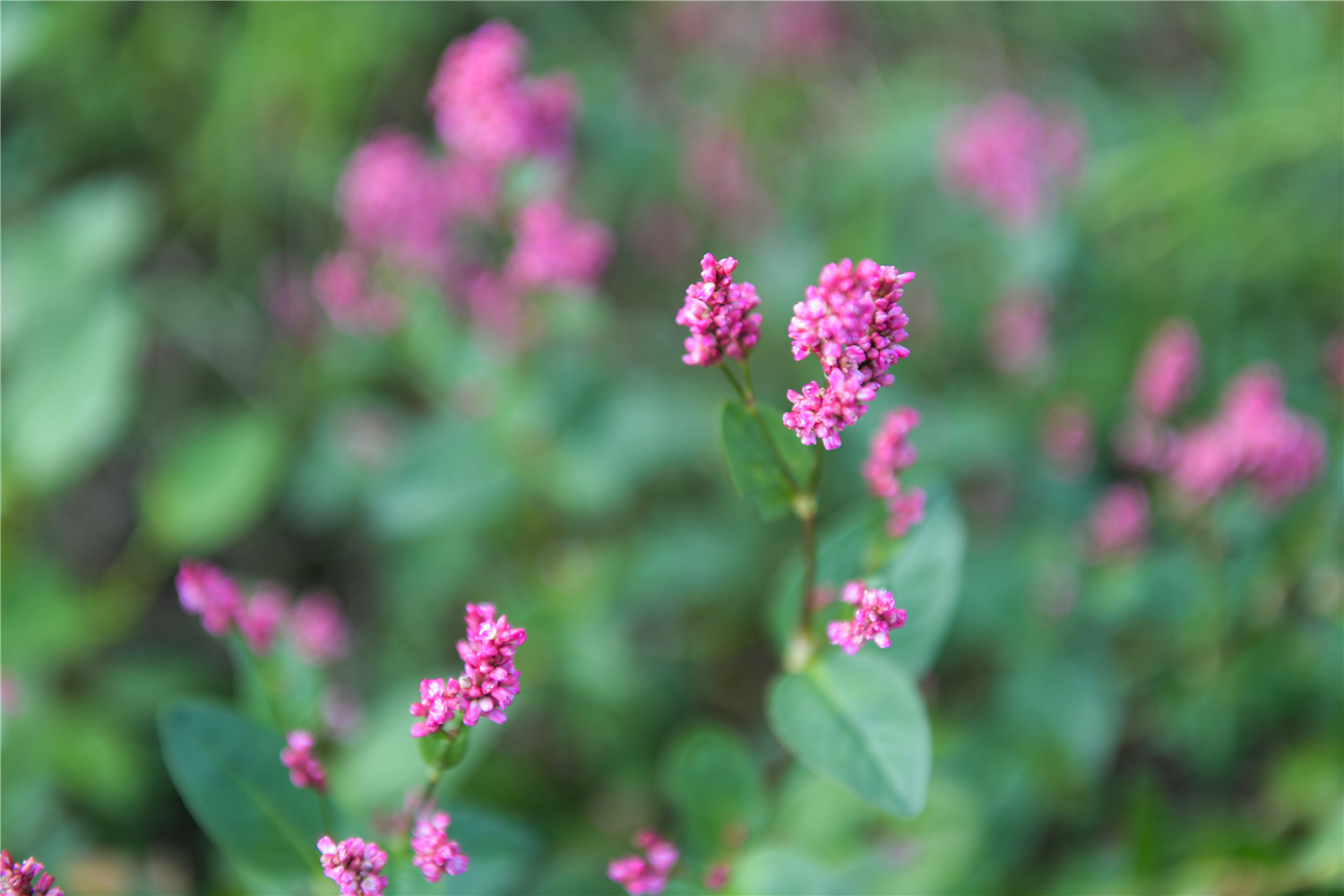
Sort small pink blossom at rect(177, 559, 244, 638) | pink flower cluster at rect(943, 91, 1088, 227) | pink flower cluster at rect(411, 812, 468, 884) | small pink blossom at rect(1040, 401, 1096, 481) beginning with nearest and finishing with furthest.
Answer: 1. pink flower cluster at rect(411, 812, 468, 884)
2. small pink blossom at rect(177, 559, 244, 638)
3. small pink blossom at rect(1040, 401, 1096, 481)
4. pink flower cluster at rect(943, 91, 1088, 227)

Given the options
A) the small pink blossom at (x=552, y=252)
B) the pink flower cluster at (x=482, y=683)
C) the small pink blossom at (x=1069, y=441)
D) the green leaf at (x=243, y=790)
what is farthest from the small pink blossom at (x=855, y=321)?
the small pink blossom at (x=1069, y=441)

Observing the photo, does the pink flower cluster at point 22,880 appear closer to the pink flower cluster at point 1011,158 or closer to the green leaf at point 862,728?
the green leaf at point 862,728

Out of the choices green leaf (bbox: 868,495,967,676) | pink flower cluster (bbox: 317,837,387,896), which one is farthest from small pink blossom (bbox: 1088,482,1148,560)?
pink flower cluster (bbox: 317,837,387,896)

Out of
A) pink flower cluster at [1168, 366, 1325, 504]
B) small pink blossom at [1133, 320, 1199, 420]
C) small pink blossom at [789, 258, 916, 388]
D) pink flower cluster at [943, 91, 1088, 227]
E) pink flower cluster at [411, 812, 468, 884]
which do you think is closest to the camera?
small pink blossom at [789, 258, 916, 388]

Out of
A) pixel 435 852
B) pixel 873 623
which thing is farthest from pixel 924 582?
pixel 435 852

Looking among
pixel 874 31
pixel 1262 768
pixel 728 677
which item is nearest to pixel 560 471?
pixel 728 677

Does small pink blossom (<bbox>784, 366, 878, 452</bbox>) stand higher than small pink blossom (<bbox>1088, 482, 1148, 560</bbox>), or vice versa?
small pink blossom (<bbox>1088, 482, 1148, 560</bbox>)

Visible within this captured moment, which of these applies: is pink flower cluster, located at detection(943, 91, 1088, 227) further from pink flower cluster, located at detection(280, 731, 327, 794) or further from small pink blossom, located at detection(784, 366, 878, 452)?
pink flower cluster, located at detection(280, 731, 327, 794)
